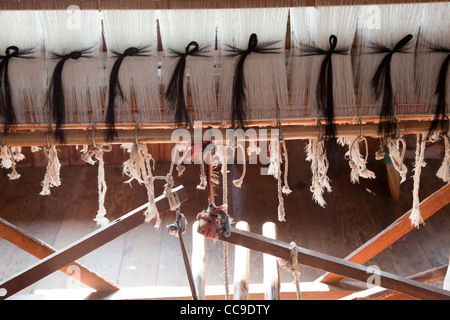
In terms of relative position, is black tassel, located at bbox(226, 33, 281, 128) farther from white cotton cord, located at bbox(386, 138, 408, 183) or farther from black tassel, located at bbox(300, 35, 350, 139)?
white cotton cord, located at bbox(386, 138, 408, 183)

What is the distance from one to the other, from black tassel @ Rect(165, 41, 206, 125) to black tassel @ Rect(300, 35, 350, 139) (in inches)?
9.6

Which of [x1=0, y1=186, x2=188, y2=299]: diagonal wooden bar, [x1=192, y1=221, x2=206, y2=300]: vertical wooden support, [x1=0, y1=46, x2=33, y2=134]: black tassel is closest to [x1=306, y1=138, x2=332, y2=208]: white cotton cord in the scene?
[x1=0, y1=186, x2=188, y2=299]: diagonal wooden bar

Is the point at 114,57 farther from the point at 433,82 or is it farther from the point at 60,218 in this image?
the point at 60,218

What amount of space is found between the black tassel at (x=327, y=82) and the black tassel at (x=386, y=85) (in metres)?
0.08

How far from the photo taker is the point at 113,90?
3.27 ft

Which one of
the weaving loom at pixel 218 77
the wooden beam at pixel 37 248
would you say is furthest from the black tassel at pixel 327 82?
the wooden beam at pixel 37 248

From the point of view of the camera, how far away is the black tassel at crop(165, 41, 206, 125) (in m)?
1.00

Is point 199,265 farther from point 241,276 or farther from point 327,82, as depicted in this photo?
point 327,82

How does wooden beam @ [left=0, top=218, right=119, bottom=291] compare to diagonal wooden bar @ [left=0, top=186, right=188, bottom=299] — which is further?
wooden beam @ [left=0, top=218, right=119, bottom=291]

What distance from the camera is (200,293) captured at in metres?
1.46

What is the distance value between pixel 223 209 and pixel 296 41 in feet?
→ 1.30

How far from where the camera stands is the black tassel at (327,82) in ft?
3.31

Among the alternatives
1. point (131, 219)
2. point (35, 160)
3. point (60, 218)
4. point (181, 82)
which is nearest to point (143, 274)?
point (60, 218)

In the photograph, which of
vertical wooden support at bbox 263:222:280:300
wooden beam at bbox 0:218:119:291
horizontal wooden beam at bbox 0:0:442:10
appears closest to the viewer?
horizontal wooden beam at bbox 0:0:442:10
